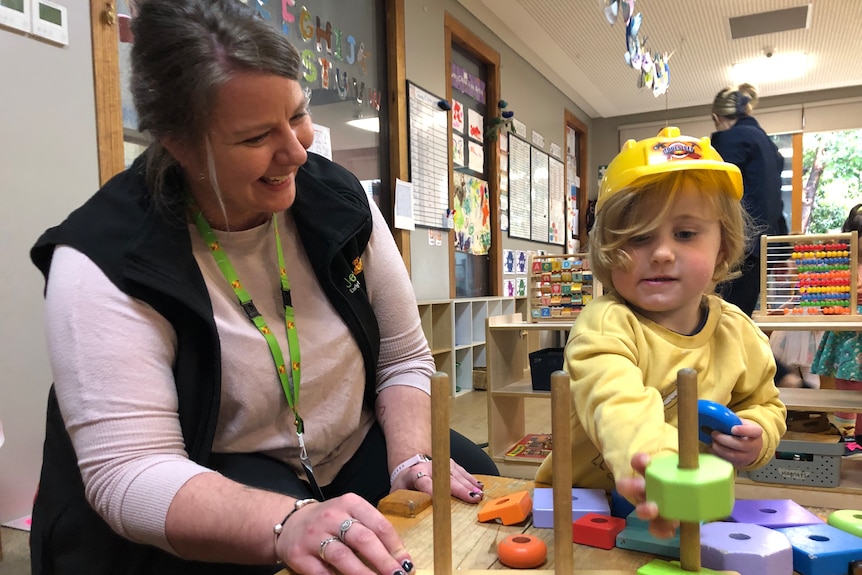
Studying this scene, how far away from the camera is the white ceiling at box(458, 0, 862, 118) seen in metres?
3.82

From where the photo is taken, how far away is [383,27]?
3098mm

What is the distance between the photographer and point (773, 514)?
0.64 meters

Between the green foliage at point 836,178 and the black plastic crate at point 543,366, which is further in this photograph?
the green foliage at point 836,178

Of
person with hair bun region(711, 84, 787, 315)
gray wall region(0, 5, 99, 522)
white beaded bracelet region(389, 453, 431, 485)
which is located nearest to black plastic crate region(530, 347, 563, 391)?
person with hair bun region(711, 84, 787, 315)

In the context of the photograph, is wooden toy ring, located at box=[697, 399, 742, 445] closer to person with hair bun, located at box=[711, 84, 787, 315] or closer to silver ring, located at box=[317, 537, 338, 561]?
silver ring, located at box=[317, 537, 338, 561]

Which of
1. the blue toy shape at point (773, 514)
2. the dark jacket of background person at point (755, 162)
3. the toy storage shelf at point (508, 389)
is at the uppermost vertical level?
the dark jacket of background person at point (755, 162)

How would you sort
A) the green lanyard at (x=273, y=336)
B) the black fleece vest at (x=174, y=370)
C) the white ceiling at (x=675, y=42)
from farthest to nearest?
1. the white ceiling at (x=675, y=42)
2. the green lanyard at (x=273, y=336)
3. the black fleece vest at (x=174, y=370)

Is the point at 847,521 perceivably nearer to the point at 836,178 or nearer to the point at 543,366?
the point at 543,366

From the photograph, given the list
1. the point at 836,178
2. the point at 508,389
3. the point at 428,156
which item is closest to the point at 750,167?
the point at 508,389

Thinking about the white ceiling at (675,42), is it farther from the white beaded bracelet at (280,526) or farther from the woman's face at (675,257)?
the white beaded bracelet at (280,526)

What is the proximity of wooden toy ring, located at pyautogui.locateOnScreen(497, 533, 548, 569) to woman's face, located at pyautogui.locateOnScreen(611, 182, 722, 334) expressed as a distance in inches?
14.3

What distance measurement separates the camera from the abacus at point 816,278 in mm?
2285

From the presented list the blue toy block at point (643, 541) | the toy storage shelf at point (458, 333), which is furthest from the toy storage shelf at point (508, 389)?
the blue toy block at point (643, 541)

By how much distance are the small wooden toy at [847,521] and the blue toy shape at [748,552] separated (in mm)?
96
